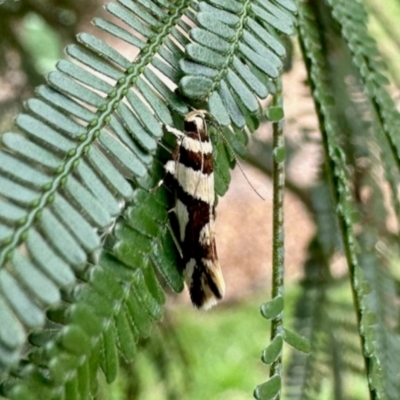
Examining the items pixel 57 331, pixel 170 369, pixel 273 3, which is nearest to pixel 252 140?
pixel 170 369

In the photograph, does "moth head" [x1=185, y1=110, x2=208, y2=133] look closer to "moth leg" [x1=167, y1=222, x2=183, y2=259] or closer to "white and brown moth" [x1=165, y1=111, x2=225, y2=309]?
"white and brown moth" [x1=165, y1=111, x2=225, y2=309]

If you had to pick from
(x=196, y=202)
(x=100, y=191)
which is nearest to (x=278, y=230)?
(x=196, y=202)

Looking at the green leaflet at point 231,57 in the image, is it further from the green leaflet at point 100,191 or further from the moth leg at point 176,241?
the moth leg at point 176,241

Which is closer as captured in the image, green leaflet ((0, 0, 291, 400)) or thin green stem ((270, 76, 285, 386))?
green leaflet ((0, 0, 291, 400))

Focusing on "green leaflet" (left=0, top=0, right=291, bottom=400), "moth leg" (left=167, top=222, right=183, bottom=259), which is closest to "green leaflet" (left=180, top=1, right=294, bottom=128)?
"green leaflet" (left=0, top=0, right=291, bottom=400)

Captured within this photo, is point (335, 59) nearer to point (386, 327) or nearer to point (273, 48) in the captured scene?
point (386, 327)
